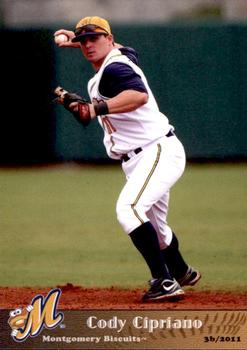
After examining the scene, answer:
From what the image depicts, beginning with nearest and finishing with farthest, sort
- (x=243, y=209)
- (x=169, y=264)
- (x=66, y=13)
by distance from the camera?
1. (x=169, y=264)
2. (x=243, y=209)
3. (x=66, y=13)

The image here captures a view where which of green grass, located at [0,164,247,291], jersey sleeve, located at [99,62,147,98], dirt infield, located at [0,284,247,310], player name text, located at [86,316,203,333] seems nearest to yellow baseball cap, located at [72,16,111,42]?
jersey sleeve, located at [99,62,147,98]

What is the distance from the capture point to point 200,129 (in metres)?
17.2

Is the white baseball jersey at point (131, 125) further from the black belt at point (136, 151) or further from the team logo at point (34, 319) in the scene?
the team logo at point (34, 319)

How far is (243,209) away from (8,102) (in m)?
6.12

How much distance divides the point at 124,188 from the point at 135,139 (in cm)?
32

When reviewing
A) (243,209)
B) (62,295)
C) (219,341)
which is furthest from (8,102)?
(219,341)

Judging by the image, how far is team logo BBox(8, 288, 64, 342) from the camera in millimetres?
5719

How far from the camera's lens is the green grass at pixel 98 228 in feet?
28.8

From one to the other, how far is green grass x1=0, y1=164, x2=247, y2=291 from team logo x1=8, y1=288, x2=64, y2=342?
2.32 meters

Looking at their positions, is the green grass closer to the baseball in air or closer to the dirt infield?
the dirt infield

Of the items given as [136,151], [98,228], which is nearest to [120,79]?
[136,151]

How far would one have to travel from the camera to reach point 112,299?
7.18 metres

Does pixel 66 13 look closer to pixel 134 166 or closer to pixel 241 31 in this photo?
pixel 241 31

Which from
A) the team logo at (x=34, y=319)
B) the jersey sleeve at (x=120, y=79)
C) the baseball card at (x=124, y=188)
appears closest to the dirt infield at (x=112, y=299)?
the baseball card at (x=124, y=188)
